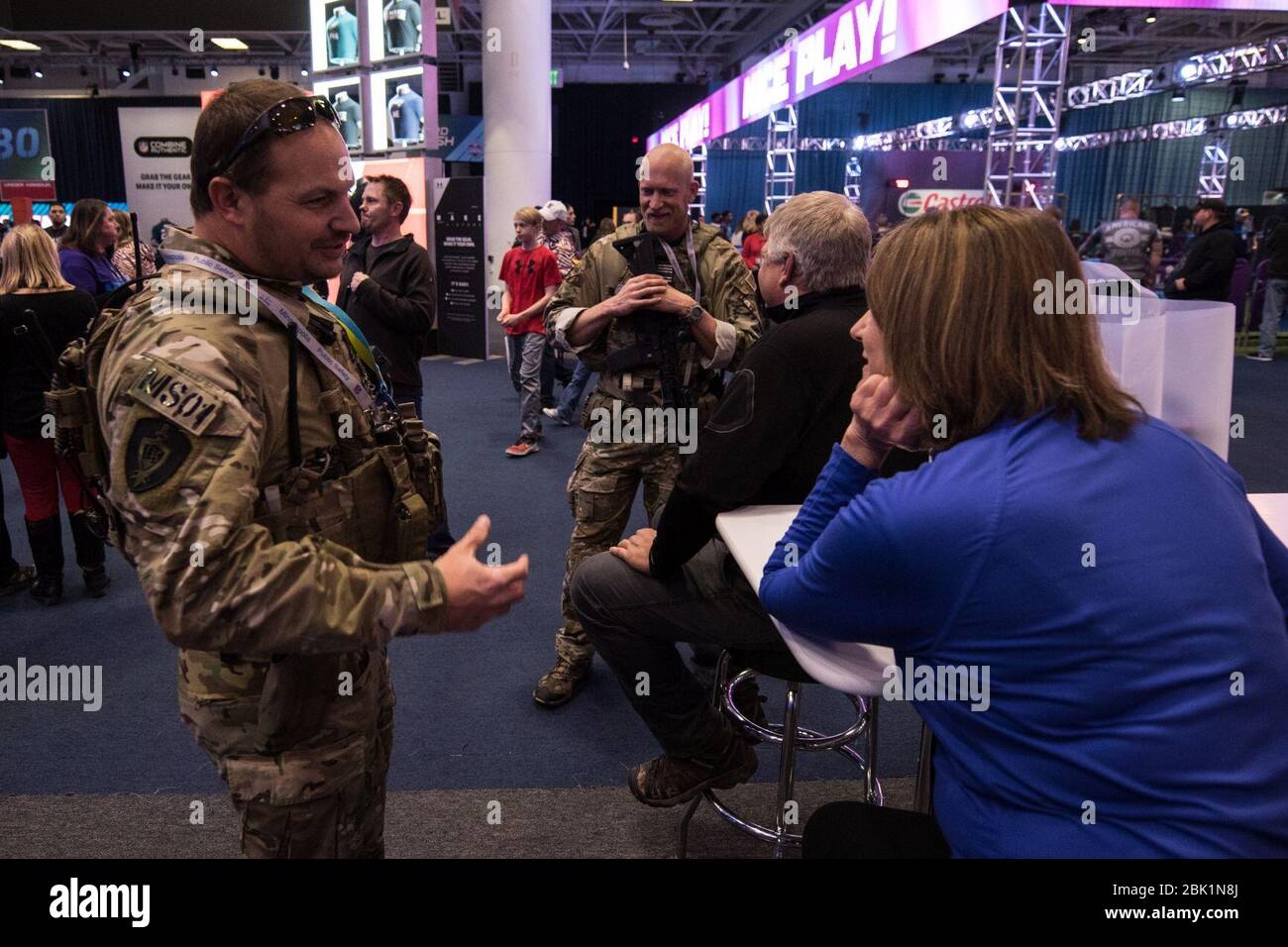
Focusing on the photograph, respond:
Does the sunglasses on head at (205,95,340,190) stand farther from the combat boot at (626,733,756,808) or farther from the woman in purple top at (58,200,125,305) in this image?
the woman in purple top at (58,200,125,305)

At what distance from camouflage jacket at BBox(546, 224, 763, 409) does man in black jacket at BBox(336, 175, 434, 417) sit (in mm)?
937

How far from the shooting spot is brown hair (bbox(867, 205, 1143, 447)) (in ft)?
3.63

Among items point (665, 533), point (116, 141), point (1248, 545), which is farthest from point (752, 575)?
point (116, 141)

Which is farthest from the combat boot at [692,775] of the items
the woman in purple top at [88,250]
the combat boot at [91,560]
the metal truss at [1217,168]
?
the metal truss at [1217,168]

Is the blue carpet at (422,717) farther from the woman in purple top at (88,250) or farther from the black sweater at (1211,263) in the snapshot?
the black sweater at (1211,263)

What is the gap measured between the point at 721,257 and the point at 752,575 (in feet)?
5.11

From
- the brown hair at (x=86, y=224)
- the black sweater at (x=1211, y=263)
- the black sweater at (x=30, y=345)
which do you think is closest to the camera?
Result: the black sweater at (x=30, y=345)

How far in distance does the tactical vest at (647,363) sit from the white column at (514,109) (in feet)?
21.5

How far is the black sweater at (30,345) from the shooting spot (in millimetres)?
3340

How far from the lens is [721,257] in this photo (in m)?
2.88
